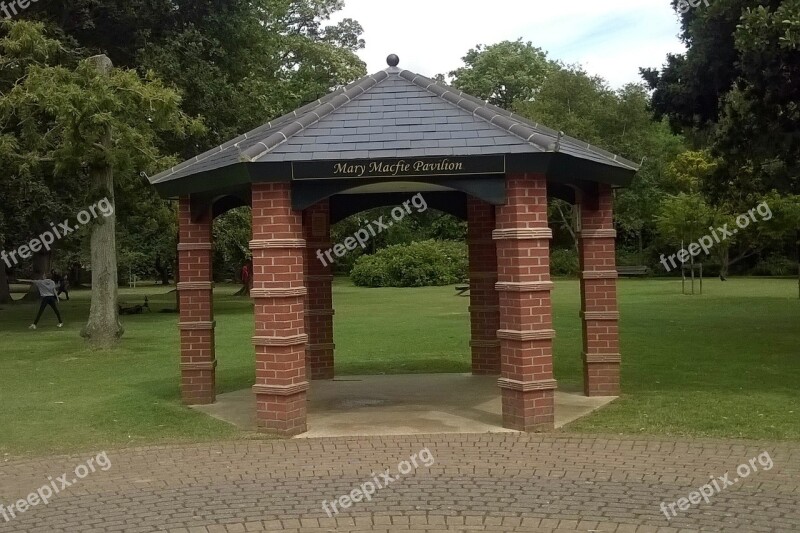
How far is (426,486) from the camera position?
6.34 m

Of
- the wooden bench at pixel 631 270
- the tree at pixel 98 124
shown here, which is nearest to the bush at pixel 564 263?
the wooden bench at pixel 631 270

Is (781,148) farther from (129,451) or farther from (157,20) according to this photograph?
(157,20)

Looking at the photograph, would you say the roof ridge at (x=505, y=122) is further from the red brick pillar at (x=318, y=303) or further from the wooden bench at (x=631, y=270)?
the wooden bench at (x=631, y=270)

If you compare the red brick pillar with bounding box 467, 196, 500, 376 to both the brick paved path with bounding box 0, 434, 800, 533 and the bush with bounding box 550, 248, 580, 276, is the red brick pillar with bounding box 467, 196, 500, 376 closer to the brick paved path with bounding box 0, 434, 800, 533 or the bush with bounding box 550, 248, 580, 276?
the brick paved path with bounding box 0, 434, 800, 533

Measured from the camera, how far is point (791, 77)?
1166 centimetres

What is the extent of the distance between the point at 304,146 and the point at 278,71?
29.2 metres

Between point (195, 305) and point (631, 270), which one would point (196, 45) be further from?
point (631, 270)

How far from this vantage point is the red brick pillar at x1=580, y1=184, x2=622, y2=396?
9820 mm

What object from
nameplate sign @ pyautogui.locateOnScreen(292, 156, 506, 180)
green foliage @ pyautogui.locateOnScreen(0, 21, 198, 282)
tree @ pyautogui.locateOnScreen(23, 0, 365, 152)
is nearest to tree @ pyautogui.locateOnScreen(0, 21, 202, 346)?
green foliage @ pyautogui.locateOnScreen(0, 21, 198, 282)

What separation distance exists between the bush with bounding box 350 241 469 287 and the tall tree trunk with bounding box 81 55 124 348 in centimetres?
3026

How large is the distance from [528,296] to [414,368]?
5558mm

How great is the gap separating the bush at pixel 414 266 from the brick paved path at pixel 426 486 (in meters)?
38.8

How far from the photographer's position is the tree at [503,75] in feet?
199

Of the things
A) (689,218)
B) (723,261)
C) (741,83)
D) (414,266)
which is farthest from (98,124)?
(723,261)
